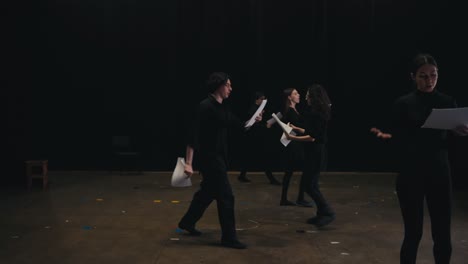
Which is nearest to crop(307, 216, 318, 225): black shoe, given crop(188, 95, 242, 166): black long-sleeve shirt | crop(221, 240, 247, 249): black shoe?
crop(221, 240, 247, 249): black shoe

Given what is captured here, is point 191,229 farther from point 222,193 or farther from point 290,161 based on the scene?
point 290,161

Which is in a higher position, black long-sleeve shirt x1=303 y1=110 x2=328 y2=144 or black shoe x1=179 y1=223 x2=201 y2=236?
black long-sleeve shirt x1=303 y1=110 x2=328 y2=144

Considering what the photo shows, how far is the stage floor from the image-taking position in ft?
16.2

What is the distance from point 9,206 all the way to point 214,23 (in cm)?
541

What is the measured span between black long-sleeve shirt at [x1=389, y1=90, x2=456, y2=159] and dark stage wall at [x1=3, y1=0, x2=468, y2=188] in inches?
283

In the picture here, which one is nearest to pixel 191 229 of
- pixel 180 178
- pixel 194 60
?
pixel 180 178

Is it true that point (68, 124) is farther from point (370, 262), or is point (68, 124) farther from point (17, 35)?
point (370, 262)

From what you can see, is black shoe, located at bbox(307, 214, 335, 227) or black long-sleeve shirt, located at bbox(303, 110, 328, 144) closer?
black long-sleeve shirt, located at bbox(303, 110, 328, 144)

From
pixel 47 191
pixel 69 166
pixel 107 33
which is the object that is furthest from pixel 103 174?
pixel 107 33

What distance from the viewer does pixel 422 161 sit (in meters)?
3.34

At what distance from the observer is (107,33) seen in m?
10.8

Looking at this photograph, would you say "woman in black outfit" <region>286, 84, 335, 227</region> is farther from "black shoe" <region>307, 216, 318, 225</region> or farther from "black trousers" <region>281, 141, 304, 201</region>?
"black trousers" <region>281, 141, 304, 201</region>

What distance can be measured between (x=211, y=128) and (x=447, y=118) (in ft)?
8.04

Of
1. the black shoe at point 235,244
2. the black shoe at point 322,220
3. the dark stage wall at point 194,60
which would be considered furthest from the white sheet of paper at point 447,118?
the dark stage wall at point 194,60
